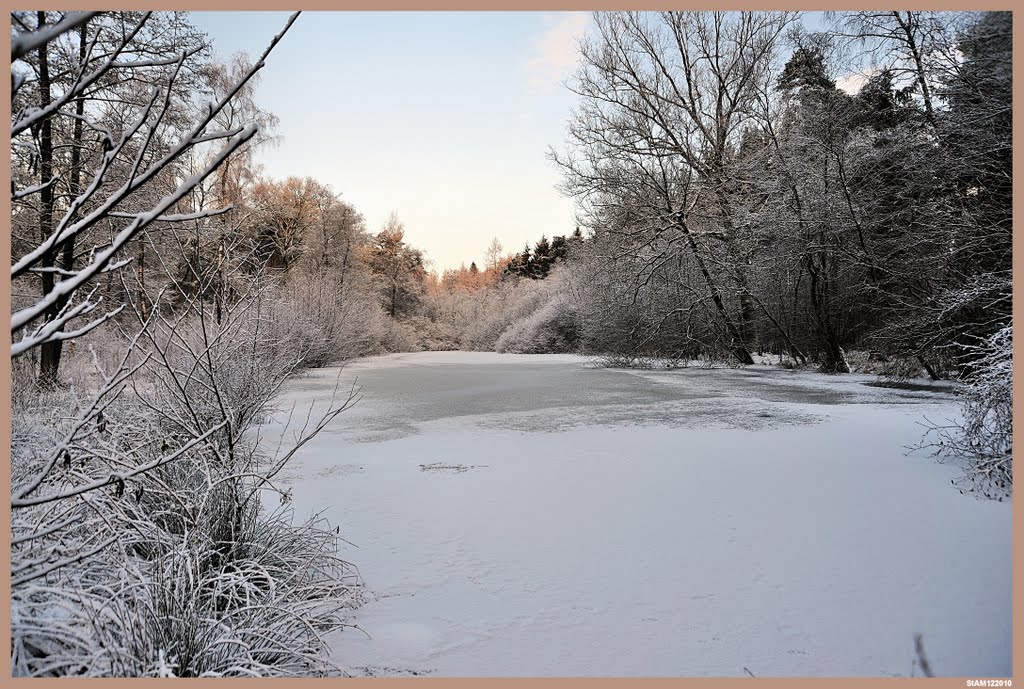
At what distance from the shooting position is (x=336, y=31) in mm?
4430

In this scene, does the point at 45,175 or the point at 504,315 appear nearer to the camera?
the point at 45,175

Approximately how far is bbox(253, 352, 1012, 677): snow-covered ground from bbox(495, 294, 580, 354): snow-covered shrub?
1688 centimetres

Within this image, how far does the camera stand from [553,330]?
2430 cm

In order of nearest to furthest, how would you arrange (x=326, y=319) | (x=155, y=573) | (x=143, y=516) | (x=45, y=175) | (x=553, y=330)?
(x=155, y=573), (x=143, y=516), (x=45, y=175), (x=326, y=319), (x=553, y=330)

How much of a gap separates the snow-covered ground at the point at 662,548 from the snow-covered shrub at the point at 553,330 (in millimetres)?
16880

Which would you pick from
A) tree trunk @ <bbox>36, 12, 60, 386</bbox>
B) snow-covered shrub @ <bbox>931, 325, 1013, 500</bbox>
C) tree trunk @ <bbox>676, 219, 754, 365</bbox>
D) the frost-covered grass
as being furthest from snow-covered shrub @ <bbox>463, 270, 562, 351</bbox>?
the frost-covered grass

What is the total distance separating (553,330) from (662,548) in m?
21.1

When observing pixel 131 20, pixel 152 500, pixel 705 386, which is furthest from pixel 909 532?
pixel 131 20

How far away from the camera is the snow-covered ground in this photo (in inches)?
88.7

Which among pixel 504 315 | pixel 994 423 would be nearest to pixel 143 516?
pixel 994 423

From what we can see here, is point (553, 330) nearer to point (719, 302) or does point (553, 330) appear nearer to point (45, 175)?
point (719, 302)

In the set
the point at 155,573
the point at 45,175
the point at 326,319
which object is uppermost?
the point at 45,175

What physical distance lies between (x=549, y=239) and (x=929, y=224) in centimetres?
3193

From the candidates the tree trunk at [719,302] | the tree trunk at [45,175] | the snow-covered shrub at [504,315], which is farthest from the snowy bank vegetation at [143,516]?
the snow-covered shrub at [504,315]
